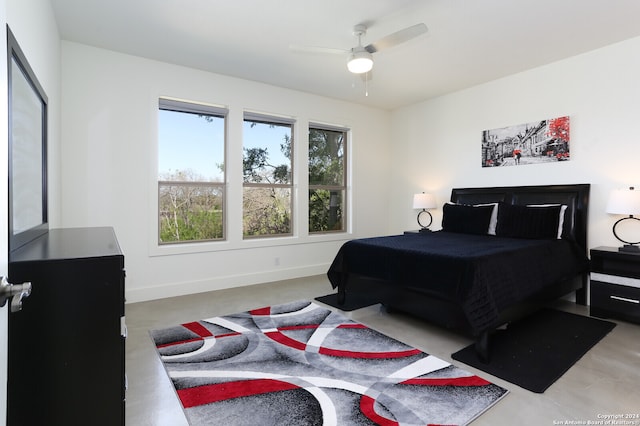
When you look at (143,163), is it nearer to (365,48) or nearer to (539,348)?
(365,48)

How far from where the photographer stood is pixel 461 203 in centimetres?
482

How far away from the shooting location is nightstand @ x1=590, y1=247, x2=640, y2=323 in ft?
10.2

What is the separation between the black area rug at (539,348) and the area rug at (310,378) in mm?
235

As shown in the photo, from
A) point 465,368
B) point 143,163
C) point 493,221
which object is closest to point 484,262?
point 465,368

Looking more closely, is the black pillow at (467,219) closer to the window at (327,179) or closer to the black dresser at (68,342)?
the window at (327,179)

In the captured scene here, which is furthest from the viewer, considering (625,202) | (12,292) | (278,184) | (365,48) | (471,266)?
(278,184)

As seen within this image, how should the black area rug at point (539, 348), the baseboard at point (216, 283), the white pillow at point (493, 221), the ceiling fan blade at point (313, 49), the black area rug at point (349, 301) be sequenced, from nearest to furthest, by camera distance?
the black area rug at point (539, 348), the ceiling fan blade at point (313, 49), the black area rug at point (349, 301), the baseboard at point (216, 283), the white pillow at point (493, 221)

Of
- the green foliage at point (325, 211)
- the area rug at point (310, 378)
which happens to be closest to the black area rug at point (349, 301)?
the area rug at point (310, 378)

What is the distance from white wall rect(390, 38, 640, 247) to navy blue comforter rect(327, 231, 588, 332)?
2.81 ft

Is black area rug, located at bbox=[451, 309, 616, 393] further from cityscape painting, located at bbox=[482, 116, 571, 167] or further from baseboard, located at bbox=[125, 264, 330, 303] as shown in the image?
baseboard, located at bbox=[125, 264, 330, 303]

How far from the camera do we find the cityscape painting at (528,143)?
3.96 metres

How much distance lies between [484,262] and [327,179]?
3.32 meters

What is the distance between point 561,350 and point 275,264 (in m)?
3.36

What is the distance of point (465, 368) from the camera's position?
2.35 m
